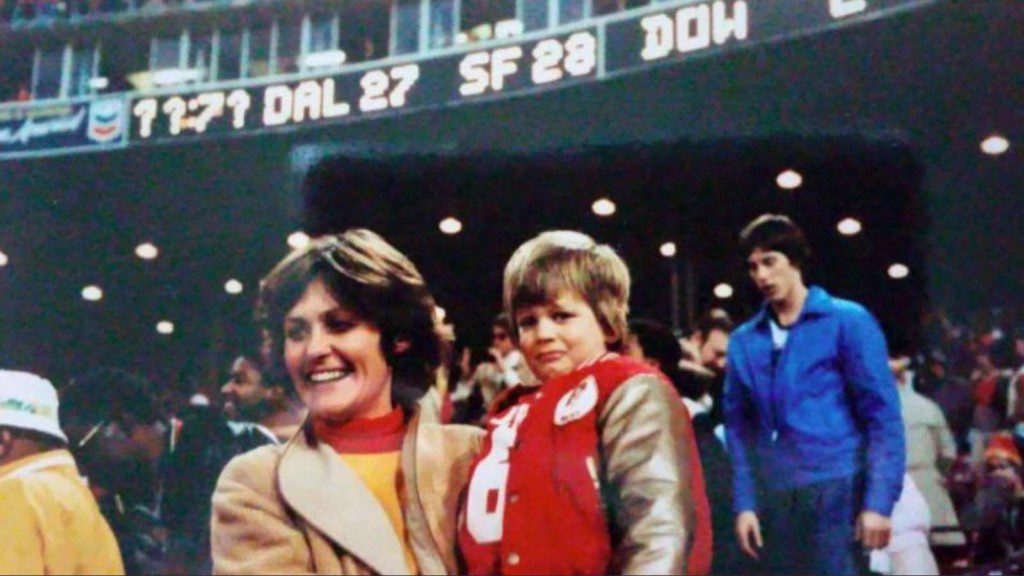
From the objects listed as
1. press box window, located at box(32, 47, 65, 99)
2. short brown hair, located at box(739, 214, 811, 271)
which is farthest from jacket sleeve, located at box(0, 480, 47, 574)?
short brown hair, located at box(739, 214, 811, 271)

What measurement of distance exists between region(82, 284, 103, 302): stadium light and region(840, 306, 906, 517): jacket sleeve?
4.03 feet

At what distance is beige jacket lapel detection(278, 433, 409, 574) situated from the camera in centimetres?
169

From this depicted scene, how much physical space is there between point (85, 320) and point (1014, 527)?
154 cm

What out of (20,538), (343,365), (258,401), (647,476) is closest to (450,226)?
(343,365)

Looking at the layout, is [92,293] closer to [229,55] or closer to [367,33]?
[229,55]

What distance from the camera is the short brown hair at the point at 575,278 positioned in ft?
5.68

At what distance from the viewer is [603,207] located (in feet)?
6.05

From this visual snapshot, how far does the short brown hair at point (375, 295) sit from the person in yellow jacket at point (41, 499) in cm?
42

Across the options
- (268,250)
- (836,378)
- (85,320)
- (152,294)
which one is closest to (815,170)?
(836,378)

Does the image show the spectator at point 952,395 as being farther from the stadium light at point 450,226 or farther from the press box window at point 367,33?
the press box window at point 367,33

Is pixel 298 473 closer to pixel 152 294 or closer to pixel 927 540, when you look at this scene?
pixel 152 294

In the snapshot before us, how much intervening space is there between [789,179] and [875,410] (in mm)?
374

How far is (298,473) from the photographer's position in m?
1.75

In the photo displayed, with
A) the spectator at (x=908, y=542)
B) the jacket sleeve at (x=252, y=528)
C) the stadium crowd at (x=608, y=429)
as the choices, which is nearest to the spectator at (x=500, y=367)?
the stadium crowd at (x=608, y=429)
